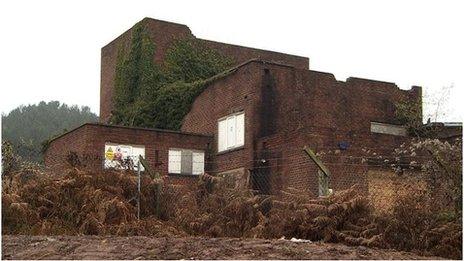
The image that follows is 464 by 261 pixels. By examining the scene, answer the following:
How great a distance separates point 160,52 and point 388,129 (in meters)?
13.0

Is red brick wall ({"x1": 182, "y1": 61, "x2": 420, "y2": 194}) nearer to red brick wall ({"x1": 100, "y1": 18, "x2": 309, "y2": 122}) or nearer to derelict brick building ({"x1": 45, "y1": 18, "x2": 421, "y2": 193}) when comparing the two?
derelict brick building ({"x1": 45, "y1": 18, "x2": 421, "y2": 193})

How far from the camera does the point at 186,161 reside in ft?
105

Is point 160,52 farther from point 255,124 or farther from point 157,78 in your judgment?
point 255,124

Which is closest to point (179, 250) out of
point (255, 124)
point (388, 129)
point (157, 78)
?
point (255, 124)

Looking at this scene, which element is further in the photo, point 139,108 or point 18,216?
point 139,108

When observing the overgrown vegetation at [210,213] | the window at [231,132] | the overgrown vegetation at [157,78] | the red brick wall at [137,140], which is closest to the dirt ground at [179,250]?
the overgrown vegetation at [210,213]

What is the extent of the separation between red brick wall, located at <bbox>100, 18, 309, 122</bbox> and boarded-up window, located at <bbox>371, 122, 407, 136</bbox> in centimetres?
1011

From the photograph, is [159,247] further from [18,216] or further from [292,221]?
[18,216]

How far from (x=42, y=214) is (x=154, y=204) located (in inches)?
93.5

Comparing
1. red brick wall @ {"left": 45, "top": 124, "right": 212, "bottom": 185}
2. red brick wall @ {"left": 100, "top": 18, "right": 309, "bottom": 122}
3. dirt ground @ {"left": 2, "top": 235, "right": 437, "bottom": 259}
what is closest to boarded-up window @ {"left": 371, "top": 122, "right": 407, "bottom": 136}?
red brick wall @ {"left": 45, "top": 124, "right": 212, "bottom": 185}

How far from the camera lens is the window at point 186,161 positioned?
31406 millimetres

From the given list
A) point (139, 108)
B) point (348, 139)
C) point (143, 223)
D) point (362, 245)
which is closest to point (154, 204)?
point (143, 223)

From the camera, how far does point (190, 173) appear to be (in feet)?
104

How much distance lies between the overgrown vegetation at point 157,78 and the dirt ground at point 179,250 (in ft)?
86.6
